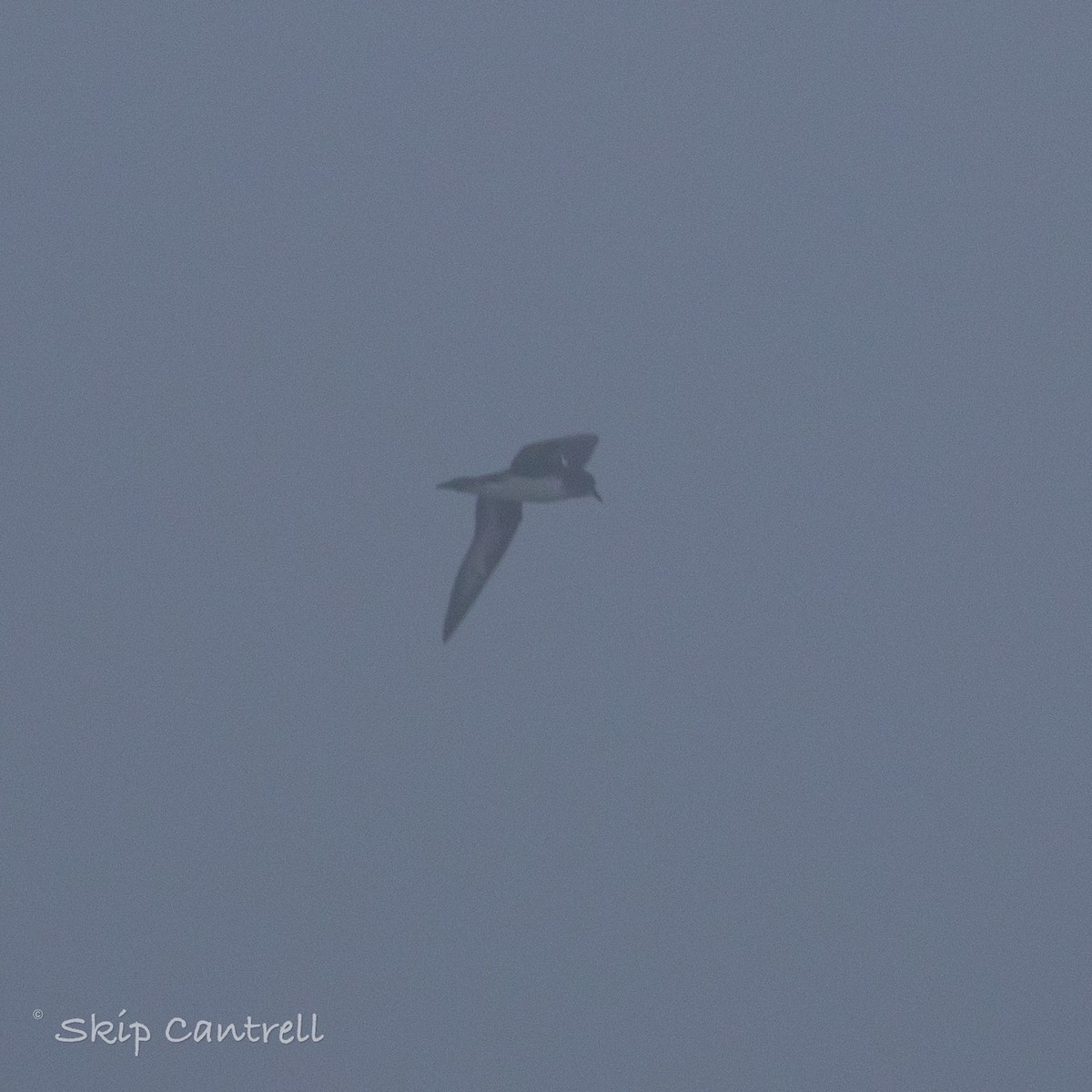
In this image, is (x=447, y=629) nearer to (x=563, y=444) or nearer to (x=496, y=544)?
(x=496, y=544)

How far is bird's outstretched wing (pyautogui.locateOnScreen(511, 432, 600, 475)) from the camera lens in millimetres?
28594

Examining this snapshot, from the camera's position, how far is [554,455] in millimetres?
28844

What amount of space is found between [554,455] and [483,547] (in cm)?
271

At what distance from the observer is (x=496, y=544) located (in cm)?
3089

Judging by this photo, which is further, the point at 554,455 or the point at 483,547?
the point at 483,547

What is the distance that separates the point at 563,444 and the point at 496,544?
109 inches

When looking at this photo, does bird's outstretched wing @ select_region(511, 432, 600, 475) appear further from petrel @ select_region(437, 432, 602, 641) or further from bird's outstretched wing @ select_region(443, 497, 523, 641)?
bird's outstretched wing @ select_region(443, 497, 523, 641)

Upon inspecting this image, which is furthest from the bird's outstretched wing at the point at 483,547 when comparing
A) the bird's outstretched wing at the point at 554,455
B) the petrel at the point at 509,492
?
the bird's outstretched wing at the point at 554,455

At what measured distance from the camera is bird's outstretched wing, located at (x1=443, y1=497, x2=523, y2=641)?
30.8 meters

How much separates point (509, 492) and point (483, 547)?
5.25 feet

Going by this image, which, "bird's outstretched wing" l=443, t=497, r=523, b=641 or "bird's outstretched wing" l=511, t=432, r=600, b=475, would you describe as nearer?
"bird's outstretched wing" l=511, t=432, r=600, b=475

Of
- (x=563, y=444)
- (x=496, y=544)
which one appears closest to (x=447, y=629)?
(x=496, y=544)

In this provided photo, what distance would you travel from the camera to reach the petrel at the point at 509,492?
94.5ft

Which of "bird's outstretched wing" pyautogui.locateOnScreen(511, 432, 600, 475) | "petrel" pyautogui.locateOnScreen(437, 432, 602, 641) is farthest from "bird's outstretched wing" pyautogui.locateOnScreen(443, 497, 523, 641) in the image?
"bird's outstretched wing" pyautogui.locateOnScreen(511, 432, 600, 475)
